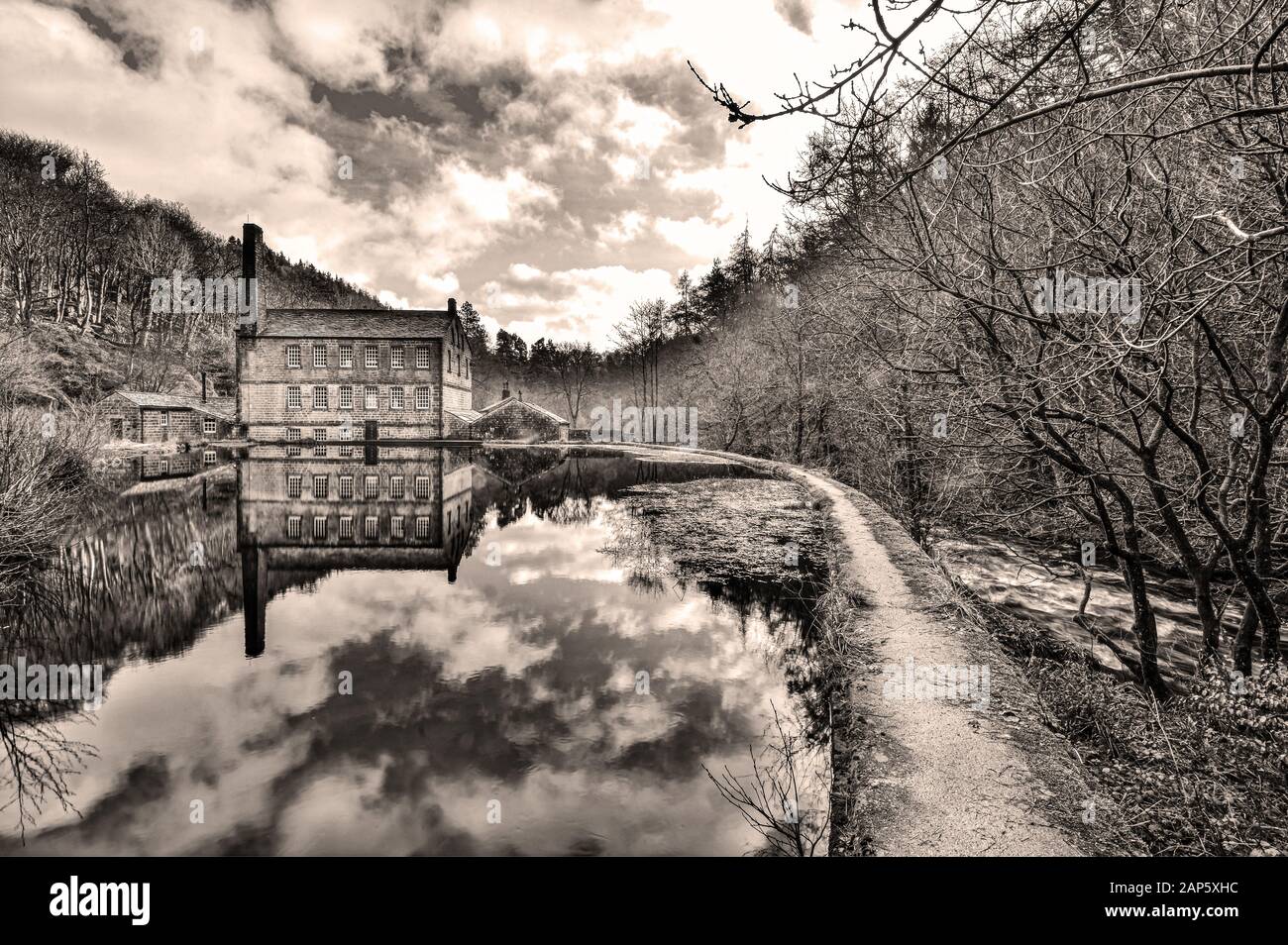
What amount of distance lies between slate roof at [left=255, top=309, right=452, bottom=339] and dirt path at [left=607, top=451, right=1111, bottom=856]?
44892mm

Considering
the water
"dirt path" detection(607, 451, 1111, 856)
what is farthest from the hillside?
"dirt path" detection(607, 451, 1111, 856)

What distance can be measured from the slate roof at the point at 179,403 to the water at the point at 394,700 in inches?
1049

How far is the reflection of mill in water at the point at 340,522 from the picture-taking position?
11.6 m

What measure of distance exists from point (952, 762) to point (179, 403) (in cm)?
4534

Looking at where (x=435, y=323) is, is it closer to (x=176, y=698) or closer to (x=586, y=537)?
(x=586, y=537)

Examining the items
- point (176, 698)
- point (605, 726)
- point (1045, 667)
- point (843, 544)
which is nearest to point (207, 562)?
point (176, 698)

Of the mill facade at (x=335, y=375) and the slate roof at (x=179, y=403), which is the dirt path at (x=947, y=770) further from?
the mill facade at (x=335, y=375)

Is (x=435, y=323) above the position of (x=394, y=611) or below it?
above

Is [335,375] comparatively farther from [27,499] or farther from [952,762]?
[952,762]

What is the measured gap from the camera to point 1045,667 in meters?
6.43

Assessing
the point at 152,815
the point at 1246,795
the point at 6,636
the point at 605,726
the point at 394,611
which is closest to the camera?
the point at 1246,795

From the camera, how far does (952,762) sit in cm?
412

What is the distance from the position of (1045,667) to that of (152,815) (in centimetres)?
857

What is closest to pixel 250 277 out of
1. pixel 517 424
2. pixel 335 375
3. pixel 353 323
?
pixel 353 323
